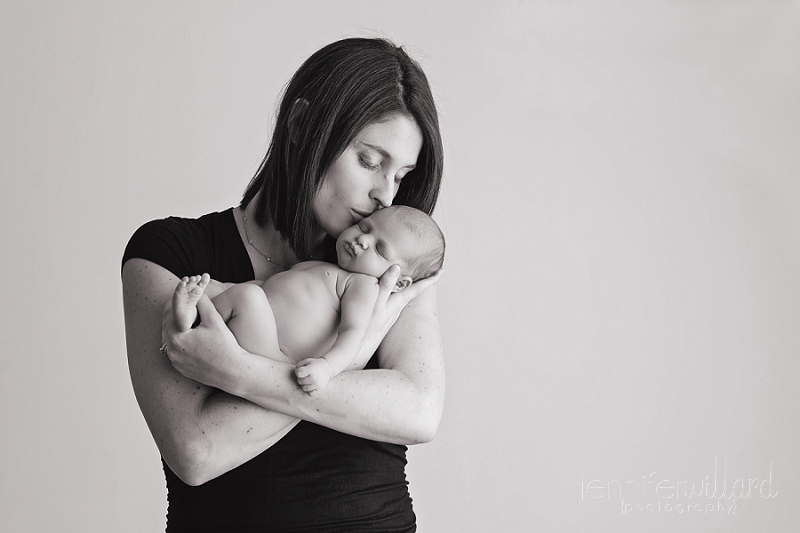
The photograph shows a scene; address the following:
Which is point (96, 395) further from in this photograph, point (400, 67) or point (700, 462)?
point (700, 462)

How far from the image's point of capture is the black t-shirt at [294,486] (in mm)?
1410

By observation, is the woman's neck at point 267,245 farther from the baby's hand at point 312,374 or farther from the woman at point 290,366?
the baby's hand at point 312,374

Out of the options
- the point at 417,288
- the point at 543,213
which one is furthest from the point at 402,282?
the point at 543,213

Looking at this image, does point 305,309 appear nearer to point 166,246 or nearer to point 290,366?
point 290,366

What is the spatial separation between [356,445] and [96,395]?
5.96 ft

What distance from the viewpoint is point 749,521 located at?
3498 mm

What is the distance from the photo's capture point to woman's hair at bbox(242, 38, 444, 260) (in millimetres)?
1548

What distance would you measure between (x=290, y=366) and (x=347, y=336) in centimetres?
12

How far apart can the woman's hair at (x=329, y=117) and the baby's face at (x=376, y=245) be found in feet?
0.33

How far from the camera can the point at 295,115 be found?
5.29ft

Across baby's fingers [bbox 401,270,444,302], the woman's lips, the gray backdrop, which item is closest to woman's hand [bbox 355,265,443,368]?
baby's fingers [bbox 401,270,444,302]

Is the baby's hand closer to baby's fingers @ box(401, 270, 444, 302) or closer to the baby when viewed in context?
the baby

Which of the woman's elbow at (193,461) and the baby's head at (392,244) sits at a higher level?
the baby's head at (392,244)

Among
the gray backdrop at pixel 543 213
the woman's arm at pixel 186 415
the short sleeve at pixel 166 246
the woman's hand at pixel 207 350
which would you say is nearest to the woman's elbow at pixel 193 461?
the woman's arm at pixel 186 415
